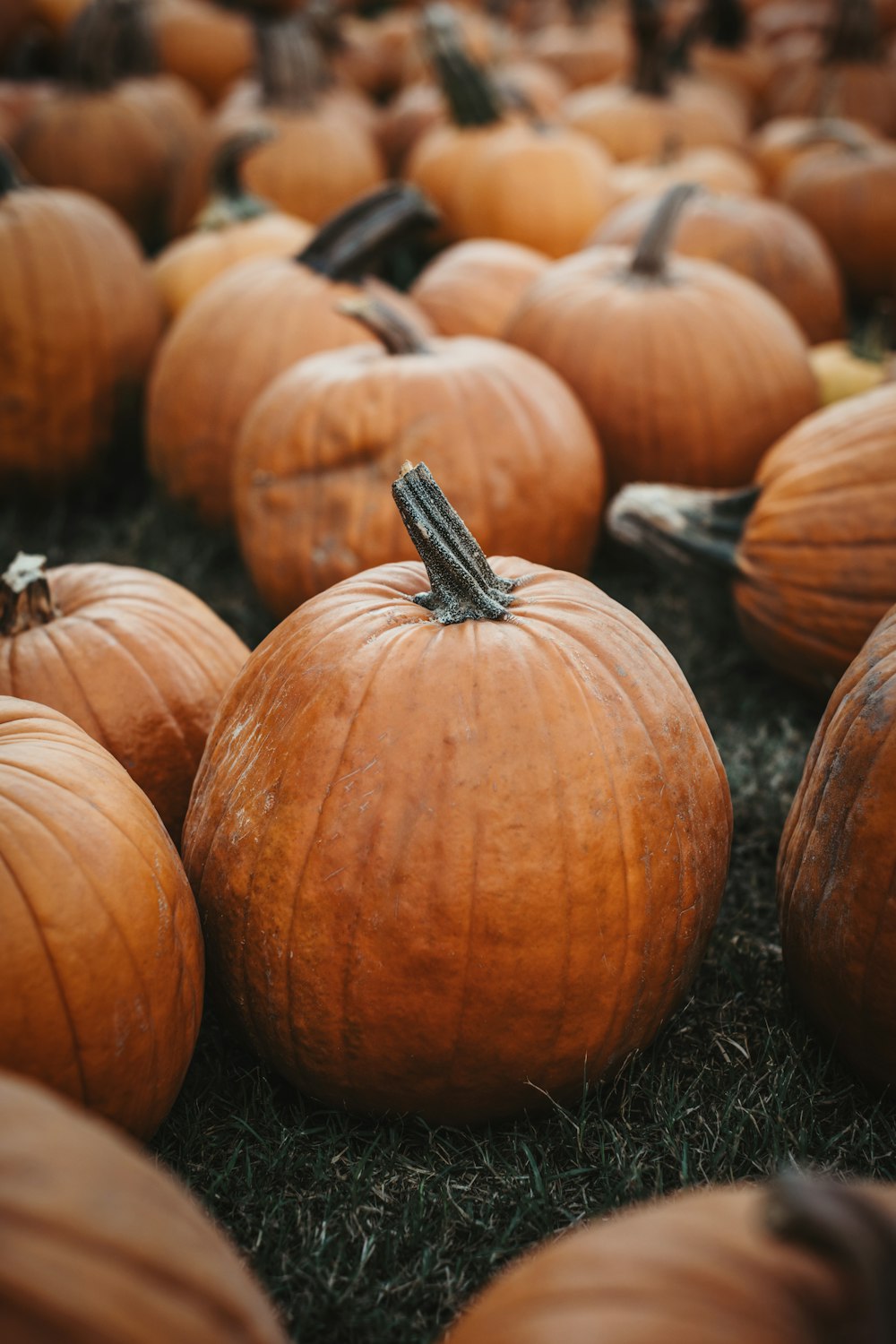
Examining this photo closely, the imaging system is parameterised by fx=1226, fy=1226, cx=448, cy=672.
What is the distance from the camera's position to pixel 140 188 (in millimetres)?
6270

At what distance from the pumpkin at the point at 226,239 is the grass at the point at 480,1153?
337 cm

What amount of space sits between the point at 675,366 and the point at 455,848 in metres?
2.28

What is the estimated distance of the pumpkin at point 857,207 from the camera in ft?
18.4

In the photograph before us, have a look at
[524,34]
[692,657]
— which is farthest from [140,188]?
[524,34]

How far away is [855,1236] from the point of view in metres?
0.97

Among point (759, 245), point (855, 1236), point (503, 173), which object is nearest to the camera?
point (855, 1236)

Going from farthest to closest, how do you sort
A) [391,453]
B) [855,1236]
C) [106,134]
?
[106,134] < [391,453] < [855,1236]

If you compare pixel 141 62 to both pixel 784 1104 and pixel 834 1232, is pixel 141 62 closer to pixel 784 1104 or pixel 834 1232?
pixel 784 1104

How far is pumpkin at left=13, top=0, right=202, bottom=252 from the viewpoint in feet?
19.7

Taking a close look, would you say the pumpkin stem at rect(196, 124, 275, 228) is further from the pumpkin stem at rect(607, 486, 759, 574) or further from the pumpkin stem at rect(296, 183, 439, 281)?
the pumpkin stem at rect(607, 486, 759, 574)

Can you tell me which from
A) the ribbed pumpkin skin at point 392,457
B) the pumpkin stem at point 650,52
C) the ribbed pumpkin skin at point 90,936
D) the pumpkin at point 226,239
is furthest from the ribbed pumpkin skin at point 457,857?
the pumpkin stem at point 650,52

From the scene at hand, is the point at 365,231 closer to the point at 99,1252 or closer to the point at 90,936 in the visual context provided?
the point at 90,936

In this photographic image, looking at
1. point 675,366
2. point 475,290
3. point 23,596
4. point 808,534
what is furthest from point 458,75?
point 23,596

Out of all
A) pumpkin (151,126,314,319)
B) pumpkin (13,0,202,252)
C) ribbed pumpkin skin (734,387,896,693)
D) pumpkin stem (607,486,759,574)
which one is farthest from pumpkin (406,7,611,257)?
ribbed pumpkin skin (734,387,896,693)
